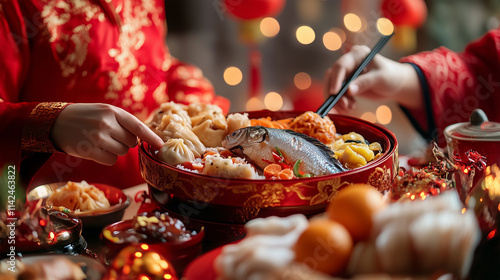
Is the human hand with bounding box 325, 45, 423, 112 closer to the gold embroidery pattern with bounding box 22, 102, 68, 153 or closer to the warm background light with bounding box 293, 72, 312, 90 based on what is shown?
the gold embroidery pattern with bounding box 22, 102, 68, 153

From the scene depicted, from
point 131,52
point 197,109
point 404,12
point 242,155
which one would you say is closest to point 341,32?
point 404,12

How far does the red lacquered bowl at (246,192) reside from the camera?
30.2 inches

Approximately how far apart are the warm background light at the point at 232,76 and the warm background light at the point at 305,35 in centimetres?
51

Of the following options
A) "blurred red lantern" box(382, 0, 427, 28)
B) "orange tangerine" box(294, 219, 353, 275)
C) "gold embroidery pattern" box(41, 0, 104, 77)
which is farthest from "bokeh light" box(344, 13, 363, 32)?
"orange tangerine" box(294, 219, 353, 275)

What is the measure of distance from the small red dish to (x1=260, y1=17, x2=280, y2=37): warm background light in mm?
2506

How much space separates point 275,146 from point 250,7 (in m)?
1.99

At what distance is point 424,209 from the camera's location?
0.52 metres

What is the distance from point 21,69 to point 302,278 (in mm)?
1244

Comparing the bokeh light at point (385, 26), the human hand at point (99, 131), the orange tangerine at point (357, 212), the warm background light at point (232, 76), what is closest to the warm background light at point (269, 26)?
the warm background light at point (232, 76)

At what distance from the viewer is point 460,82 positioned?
1711mm

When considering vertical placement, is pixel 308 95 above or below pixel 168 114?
below

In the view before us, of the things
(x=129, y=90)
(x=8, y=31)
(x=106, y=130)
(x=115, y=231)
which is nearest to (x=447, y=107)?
(x=129, y=90)

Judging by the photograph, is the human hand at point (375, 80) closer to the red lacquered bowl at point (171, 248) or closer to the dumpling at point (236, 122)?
the dumpling at point (236, 122)

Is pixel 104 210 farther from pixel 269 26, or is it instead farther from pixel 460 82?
pixel 269 26
